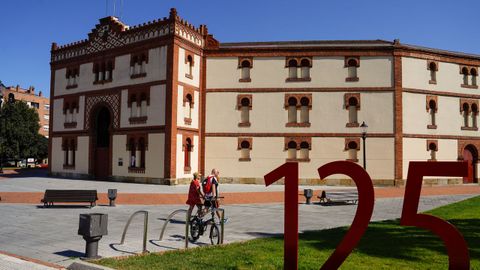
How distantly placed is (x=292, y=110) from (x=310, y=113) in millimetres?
1388

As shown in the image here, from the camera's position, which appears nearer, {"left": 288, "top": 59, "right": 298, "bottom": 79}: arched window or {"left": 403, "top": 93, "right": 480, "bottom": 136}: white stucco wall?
{"left": 403, "top": 93, "right": 480, "bottom": 136}: white stucco wall

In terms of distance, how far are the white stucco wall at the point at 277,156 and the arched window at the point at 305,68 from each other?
4937 mm

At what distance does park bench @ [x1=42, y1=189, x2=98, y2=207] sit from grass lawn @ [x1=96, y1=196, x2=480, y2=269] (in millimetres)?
9309

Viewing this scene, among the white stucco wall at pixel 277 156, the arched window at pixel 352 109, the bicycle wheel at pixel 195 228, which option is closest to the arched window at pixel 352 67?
the arched window at pixel 352 109

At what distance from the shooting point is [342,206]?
18.9 m

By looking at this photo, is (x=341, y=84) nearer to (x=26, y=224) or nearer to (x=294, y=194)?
(x=26, y=224)

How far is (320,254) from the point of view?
8.44m

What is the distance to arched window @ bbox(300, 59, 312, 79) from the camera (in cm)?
3127

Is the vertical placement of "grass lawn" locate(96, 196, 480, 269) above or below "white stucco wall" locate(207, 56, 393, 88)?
below

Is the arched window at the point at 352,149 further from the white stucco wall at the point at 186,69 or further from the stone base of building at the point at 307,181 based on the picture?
the white stucco wall at the point at 186,69

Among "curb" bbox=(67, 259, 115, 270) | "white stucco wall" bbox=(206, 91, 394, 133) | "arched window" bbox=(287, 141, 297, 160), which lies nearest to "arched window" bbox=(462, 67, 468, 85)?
"white stucco wall" bbox=(206, 91, 394, 133)

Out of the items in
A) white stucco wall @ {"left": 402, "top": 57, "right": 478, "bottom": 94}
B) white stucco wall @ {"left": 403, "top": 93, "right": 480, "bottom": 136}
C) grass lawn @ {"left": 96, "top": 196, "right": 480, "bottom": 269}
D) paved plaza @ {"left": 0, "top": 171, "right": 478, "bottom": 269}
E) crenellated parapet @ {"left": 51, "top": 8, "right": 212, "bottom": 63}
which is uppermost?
crenellated parapet @ {"left": 51, "top": 8, "right": 212, "bottom": 63}

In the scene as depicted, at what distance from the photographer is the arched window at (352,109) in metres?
30.6

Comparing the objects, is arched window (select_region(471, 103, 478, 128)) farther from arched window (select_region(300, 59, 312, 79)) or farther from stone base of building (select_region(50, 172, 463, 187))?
arched window (select_region(300, 59, 312, 79))
